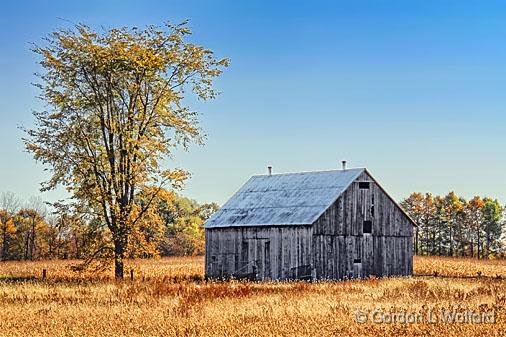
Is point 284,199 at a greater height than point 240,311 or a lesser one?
greater

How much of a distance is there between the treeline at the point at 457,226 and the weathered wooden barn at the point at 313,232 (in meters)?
57.5

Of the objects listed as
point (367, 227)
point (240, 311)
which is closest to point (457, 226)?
point (367, 227)

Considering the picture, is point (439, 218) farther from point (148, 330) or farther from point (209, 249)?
point (148, 330)

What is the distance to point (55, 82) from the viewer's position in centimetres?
3981

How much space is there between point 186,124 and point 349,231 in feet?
33.4

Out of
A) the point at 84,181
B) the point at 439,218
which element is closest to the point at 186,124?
the point at 84,181

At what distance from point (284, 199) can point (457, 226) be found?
63062mm

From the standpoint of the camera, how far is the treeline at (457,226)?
10144cm

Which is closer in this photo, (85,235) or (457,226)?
(85,235)

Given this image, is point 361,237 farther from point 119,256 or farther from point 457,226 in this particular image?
point 457,226

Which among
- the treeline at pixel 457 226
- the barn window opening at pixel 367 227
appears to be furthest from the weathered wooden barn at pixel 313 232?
the treeline at pixel 457 226

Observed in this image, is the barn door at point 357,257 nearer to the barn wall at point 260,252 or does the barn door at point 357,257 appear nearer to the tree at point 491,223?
the barn wall at point 260,252

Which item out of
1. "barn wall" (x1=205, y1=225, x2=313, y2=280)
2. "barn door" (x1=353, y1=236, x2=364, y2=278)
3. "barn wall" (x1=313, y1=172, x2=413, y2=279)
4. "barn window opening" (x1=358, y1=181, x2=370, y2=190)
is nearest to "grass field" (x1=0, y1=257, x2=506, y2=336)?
"barn wall" (x1=205, y1=225, x2=313, y2=280)

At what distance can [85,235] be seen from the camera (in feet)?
132
